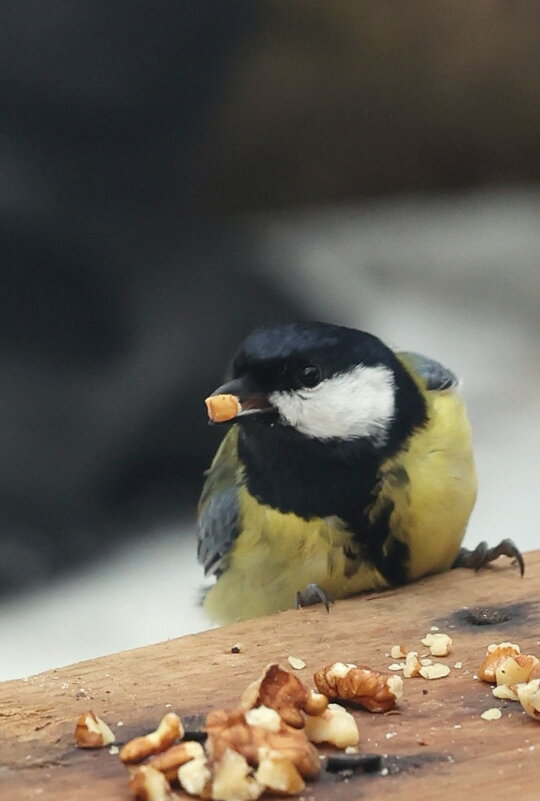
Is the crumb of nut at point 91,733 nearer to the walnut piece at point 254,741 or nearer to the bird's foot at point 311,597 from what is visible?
the walnut piece at point 254,741

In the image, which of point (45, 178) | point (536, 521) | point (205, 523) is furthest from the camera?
point (536, 521)

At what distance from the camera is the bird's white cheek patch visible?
1.09m

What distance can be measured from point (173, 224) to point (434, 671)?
4.30 ft

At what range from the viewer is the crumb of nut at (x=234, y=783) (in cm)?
69

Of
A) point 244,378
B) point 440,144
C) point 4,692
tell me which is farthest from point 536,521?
point 4,692

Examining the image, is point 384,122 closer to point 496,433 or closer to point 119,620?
point 496,433

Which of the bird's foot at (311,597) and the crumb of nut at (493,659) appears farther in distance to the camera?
the bird's foot at (311,597)

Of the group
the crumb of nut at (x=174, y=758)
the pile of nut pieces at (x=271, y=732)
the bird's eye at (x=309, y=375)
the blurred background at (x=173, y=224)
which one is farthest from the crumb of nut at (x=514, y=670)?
the blurred background at (x=173, y=224)

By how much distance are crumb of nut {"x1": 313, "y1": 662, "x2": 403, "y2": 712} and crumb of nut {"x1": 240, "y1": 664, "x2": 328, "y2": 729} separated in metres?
0.04

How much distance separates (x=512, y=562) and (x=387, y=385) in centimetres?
22

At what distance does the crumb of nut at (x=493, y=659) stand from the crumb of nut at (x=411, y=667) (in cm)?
5

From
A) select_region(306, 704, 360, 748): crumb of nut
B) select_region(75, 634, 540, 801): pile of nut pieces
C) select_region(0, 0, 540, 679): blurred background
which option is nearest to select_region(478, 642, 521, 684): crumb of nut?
select_region(75, 634, 540, 801): pile of nut pieces

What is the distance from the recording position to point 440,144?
2348mm

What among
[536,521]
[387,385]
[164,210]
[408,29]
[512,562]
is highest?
[408,29]
